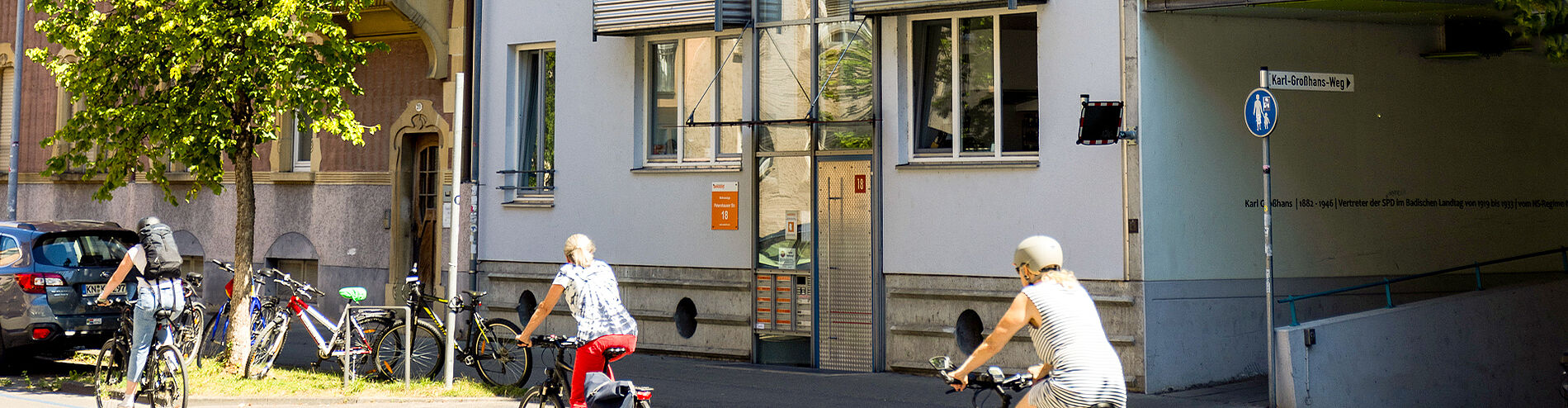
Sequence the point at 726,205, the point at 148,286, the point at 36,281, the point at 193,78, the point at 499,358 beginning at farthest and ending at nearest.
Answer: the point at 726,205
the point at 36,281
the point at 193,78
the point at 499,358
the point at 148,286

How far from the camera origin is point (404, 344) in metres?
11.8

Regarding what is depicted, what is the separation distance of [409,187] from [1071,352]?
13592 millimetres

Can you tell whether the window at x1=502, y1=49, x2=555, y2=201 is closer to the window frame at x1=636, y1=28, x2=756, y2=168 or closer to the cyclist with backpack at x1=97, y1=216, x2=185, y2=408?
the window frame at x1=636, y1=28, x2=756, y2=168

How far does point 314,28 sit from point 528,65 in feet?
14.4

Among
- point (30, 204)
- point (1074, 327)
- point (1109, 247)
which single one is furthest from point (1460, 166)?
point (30, 204)

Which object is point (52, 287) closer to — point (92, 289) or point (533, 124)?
point (92, 289)

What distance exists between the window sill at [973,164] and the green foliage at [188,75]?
15.9 ft

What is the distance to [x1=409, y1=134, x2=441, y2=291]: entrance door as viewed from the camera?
18.0 metres

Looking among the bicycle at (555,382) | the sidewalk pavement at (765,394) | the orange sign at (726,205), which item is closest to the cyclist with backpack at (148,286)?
the sidewalk pavement at (765,394)

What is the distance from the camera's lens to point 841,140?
1341 centimetres

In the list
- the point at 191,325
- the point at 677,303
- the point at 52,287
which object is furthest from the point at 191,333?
the point at 677,303

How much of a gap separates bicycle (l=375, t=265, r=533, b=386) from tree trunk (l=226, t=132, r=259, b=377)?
4.56 ft

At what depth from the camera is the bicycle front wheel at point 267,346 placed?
39.1ft

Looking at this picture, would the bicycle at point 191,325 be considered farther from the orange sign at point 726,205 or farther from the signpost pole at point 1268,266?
the signpost pole at point 1268,266
